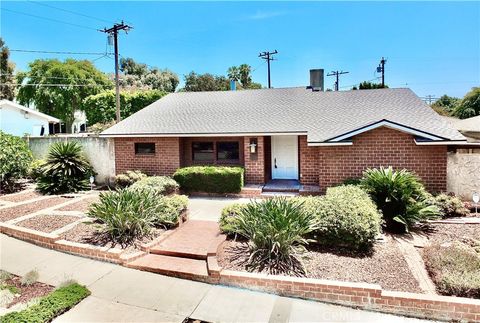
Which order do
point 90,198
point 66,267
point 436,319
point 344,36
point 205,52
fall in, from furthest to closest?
point 205,52 < point 344,36 < point 90,198 < point 66,267 < point 436,319

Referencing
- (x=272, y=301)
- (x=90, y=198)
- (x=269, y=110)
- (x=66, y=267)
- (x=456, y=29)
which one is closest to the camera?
(x=272, y=301)

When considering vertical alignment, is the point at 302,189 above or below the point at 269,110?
below

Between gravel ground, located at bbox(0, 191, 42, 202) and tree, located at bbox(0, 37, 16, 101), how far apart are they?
38.6 metres

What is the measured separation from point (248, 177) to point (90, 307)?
9705 millimetres

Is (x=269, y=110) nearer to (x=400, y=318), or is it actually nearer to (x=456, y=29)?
(x=456, y=29)

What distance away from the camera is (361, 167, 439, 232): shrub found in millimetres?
8242

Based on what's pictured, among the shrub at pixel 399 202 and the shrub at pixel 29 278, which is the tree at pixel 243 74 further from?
the shrub at pixel 29 278

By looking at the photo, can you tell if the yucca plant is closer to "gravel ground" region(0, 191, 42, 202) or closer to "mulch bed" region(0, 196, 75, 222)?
"mulch bed" region(0, 196, 75, 222)

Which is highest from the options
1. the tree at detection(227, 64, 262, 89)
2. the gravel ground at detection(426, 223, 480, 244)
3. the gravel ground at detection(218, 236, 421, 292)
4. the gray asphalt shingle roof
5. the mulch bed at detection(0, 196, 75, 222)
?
the tree at detection(227, 64, 262, 89)

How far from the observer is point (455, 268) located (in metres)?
5.58

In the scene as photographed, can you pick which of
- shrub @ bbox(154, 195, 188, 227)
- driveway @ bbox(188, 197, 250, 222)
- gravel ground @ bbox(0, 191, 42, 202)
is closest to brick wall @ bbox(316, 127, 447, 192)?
driveway @ bbox(188, 197, 250, 222)

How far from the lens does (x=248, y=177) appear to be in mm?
14234

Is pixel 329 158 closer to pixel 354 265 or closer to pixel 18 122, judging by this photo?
pixel 354 265

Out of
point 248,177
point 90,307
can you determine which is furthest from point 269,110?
point 90,307
